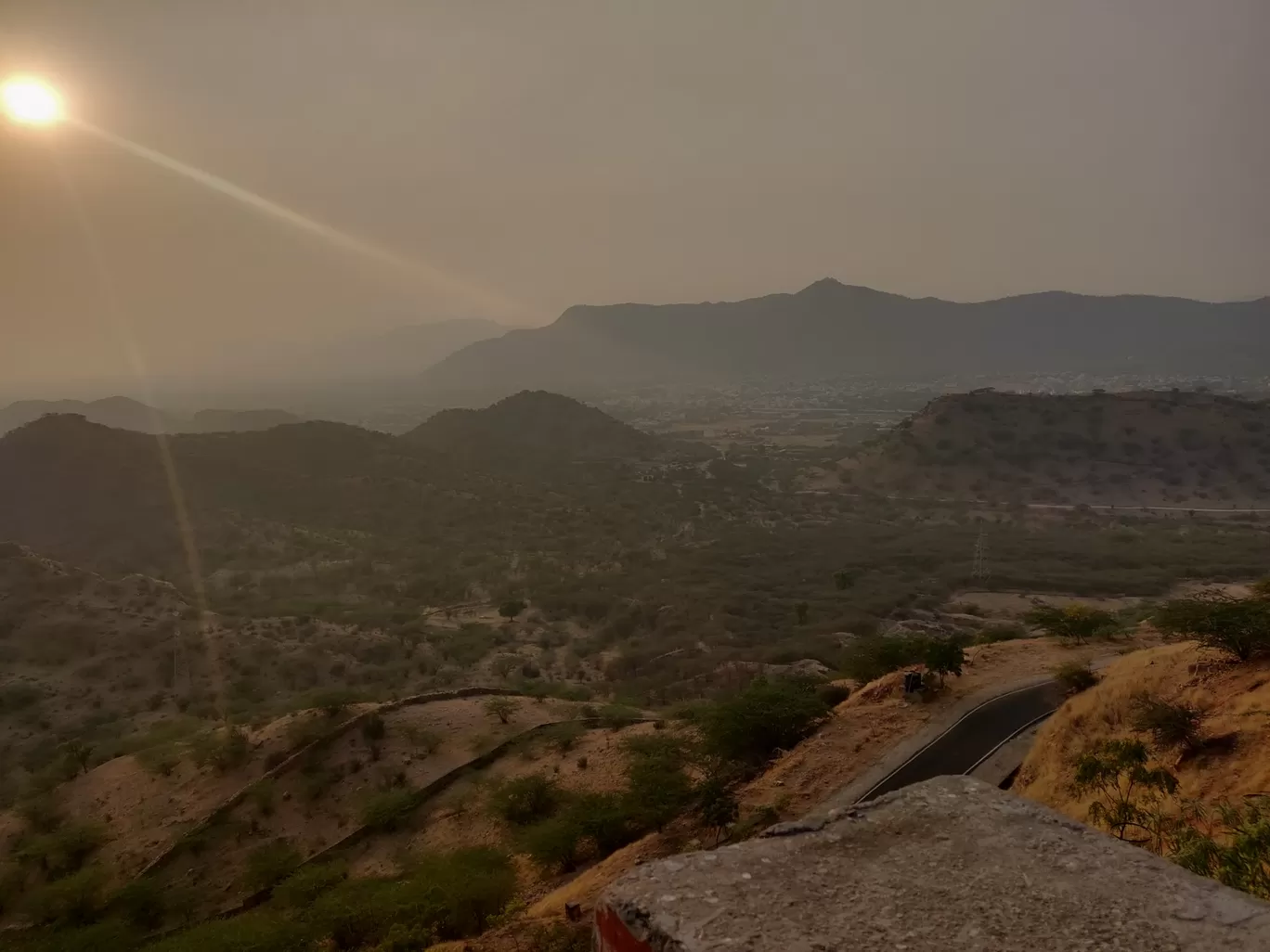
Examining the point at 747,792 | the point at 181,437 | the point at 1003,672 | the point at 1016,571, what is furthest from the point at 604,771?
the point at 181,437

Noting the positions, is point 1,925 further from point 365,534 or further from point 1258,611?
point 365,534

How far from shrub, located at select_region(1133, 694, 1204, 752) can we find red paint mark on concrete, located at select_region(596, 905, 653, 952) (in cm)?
1253

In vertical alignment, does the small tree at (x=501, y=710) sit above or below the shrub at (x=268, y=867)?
above

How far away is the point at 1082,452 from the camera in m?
90.6

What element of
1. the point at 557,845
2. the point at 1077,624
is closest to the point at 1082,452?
A: the point at 1077,624

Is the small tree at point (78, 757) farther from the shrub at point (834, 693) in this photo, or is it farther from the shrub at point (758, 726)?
the shrub at point (834, 693)

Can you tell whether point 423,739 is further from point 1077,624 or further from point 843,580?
point 843,580

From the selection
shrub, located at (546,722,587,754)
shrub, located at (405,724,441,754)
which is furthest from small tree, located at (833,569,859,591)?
shrub, located at (405,724,441,754)

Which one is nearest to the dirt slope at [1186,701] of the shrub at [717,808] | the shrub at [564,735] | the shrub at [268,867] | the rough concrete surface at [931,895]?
the shrub at [717,808]

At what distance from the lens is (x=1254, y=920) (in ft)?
15.5

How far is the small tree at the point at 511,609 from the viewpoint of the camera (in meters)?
46.9

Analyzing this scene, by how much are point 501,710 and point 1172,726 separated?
21.8 meters

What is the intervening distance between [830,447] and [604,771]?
113989mm

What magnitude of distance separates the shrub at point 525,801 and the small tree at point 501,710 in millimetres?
5779
